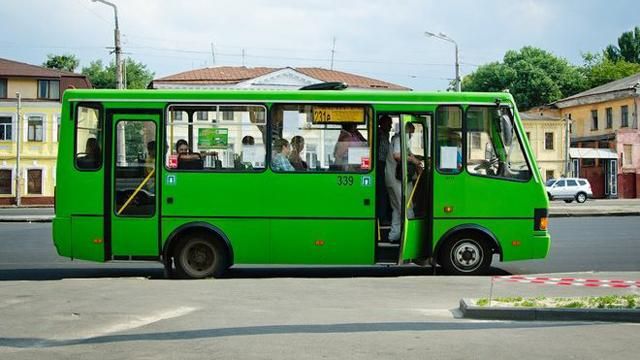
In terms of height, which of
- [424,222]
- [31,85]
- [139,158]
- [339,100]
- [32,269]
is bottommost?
[32,269]

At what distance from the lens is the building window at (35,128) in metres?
61.1

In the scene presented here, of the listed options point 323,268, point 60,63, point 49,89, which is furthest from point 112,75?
point 323,268

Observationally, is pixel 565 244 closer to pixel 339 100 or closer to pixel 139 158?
pixel 339 100

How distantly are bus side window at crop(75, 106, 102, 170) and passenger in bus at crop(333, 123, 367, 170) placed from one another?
12.7 feet

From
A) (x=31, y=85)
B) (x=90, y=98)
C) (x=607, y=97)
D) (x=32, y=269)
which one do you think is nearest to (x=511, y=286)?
(x=90, y=98)

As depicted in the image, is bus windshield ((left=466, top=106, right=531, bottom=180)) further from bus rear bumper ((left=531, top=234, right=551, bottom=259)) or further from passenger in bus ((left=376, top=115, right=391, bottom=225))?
passenger in bus ((left=376, top=115, right=391, bottom=225))

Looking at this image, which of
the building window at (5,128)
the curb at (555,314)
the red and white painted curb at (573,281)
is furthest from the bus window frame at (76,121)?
the building window at (5,128)

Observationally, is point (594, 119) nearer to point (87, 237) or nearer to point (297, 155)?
point (297, 155)

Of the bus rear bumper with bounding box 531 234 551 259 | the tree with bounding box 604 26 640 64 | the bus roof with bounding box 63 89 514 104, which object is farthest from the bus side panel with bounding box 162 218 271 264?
the tree with bounding box 604 26 640 64

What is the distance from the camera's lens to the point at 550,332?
8445mm

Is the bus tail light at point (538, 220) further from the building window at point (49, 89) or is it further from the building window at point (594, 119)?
the building window at point (594, 119)

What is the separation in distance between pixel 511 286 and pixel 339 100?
4.12 m

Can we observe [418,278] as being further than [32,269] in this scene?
No

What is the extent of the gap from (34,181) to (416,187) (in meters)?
52.0
